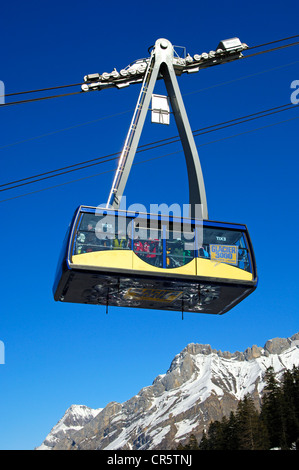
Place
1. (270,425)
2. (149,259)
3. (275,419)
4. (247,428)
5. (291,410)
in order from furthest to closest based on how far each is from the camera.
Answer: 1. (270,425)
2. (275,419)
3. (291,410)
4. (247,428)
5. (149,259)

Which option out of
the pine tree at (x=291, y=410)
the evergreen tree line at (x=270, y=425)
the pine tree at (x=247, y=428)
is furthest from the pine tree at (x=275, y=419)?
the pine tree at (x=247, y=428)

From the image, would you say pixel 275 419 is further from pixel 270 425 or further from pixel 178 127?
pixel 178 127

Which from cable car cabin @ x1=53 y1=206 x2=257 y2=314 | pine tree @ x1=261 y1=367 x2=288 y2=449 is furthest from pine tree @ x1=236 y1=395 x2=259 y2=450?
cable car cabin @ x1=53 y1=206 x2=257 y2=314

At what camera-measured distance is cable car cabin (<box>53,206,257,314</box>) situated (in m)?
18.5

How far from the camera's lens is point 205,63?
933 inches

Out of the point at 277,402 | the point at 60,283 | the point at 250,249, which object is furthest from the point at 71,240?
the point at 277,402

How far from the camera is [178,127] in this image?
22.1 metres

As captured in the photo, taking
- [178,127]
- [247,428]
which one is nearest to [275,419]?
[247,428]

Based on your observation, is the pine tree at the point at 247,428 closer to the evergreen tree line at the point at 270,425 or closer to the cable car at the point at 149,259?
the evergreen tree line at the point at 270,425

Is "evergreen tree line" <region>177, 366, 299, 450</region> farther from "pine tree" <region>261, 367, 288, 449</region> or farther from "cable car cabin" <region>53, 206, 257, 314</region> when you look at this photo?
"cable car cabin" <region>53, 206, 257, 314</region>

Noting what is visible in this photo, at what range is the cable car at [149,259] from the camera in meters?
18.5

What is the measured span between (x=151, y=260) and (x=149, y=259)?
7 cm
